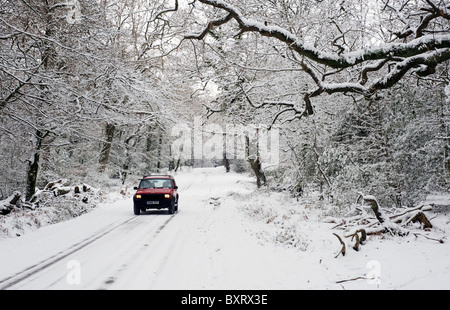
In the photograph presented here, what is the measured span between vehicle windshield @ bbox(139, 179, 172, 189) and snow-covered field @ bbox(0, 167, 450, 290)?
16.3 feet

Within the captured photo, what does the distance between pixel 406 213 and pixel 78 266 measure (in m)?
8.00

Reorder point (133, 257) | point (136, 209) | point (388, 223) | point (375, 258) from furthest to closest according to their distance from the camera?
point (136, 209), point (388, 223), point (133, 257), point (375, 258)

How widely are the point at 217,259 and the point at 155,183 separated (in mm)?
9836

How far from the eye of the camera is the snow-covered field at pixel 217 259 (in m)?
5.44

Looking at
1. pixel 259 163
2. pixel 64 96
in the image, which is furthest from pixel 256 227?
pixel 259 163

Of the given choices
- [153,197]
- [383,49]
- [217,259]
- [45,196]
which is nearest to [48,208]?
[45,196]

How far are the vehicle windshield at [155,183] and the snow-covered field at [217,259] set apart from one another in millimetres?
4976

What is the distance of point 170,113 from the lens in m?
12.9

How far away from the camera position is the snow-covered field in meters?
5.44

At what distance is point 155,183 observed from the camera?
53.4ft

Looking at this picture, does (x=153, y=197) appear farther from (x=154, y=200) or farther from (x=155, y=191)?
(x=155, y=191)

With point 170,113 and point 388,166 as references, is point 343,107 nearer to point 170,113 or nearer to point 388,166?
point 388,166

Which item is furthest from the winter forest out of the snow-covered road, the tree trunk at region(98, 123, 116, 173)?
the tree trunk at region(98, 123, 116, 173)

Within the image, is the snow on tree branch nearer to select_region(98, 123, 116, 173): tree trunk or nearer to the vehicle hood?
the vehicle hood
